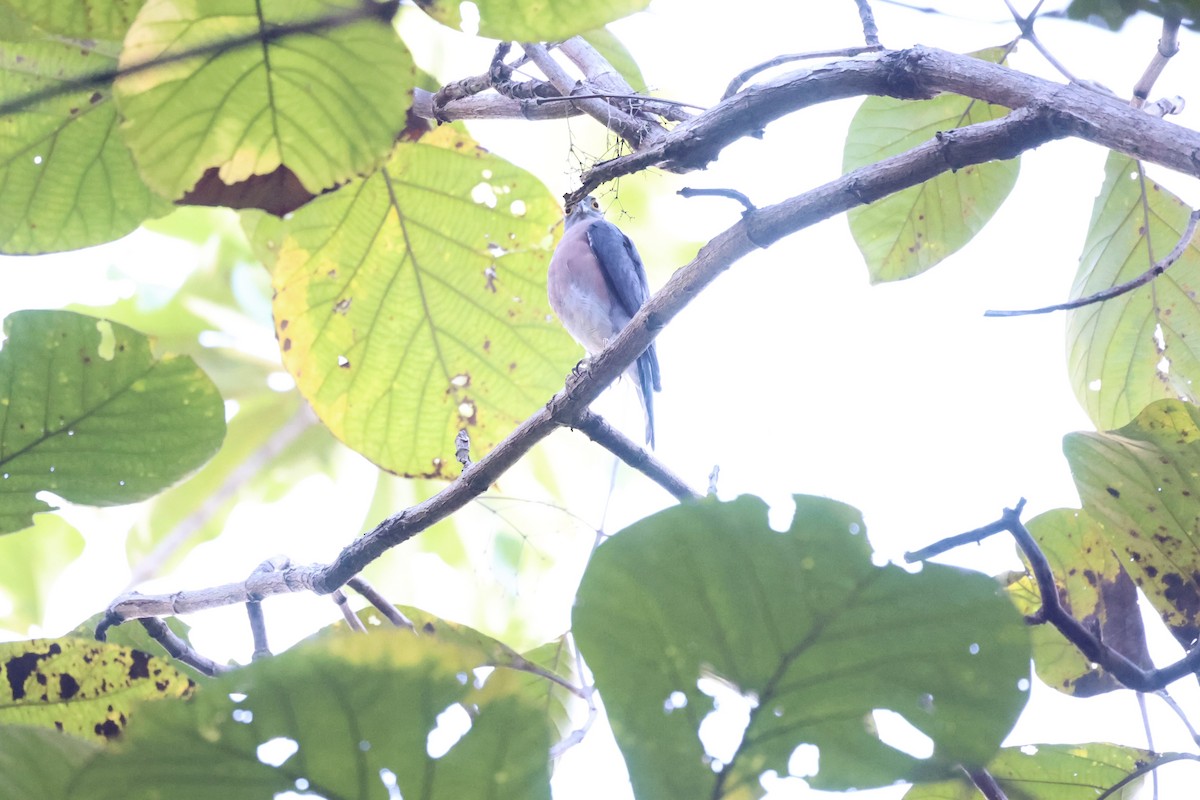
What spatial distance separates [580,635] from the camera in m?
0.45

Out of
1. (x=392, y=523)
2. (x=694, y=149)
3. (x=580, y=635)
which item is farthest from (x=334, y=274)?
(x=580, y=635)

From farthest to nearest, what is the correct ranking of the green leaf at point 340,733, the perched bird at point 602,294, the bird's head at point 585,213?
the bird's head at point 585,213 → the perched bird at point 602,294 → the green leaf at point 340,733

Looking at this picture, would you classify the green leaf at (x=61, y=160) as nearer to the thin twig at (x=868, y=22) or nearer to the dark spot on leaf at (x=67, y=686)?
the dark spot on leaf at (x=67, y=686)

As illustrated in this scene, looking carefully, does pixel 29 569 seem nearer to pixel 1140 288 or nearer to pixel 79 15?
pixel 79 15

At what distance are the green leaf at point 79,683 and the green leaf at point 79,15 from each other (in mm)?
417

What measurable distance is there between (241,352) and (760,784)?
122 inches

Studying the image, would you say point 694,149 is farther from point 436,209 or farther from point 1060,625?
point 436,209

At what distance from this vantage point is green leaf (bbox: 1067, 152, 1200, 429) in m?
1.15

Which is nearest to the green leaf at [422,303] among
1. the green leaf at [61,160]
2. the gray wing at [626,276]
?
the green leaf at [61,160]

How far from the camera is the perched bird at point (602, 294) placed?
9.46 feet

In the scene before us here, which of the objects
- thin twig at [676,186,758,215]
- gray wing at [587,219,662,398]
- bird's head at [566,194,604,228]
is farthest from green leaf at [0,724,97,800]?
bird's head at [566,194,604,228]

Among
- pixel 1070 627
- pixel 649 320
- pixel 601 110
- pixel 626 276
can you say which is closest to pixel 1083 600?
pixel 1070 627

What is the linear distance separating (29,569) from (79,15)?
1.20 m

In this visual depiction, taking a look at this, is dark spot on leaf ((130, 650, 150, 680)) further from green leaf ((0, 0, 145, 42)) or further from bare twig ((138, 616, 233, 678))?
green leaf ((0, 0, 145, 42))
